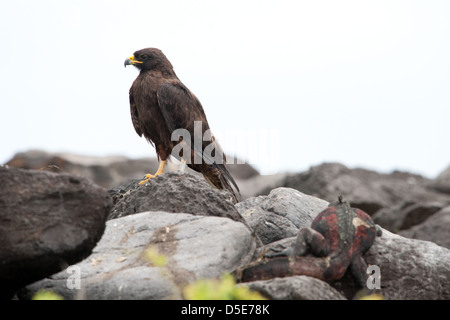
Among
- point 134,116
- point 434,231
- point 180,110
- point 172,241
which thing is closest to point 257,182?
point 434,231

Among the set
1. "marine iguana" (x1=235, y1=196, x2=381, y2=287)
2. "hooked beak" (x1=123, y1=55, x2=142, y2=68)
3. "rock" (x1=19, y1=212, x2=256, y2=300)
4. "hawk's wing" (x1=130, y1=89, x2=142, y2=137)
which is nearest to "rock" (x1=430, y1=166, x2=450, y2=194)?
"hawk's wing" (x1=130, y1=89, x2=142, y2=137)

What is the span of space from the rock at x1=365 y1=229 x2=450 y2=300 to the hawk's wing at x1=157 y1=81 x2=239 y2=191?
3854mm

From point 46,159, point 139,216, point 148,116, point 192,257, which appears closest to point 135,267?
point 192,257

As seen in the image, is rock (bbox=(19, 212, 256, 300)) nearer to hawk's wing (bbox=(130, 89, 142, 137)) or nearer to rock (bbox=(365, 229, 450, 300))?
rock (bbox=(365, 229, 450, 300))

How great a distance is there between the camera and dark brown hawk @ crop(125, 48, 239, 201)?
9.99m

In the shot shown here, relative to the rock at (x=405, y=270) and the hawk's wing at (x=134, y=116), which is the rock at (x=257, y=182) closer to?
the hawk's wing at (x=134, y=116)

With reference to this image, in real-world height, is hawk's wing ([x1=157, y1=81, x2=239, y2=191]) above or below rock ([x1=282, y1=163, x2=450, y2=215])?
above

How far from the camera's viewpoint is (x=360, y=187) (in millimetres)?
15148

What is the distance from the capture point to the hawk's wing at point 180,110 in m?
9.94

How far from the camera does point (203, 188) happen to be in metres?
6.83

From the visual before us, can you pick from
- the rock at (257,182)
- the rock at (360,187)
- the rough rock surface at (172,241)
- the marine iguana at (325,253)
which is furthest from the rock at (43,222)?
the rock at (257,182)

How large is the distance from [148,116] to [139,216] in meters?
3.84

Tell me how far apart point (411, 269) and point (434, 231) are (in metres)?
6.39
